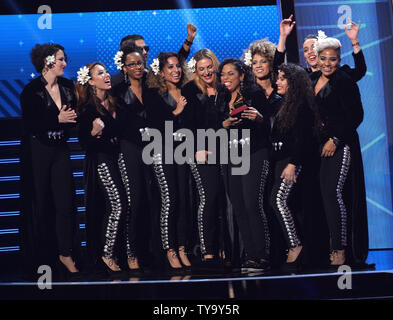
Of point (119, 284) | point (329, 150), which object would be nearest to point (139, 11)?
point (329, 150)

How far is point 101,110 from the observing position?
14.2ft

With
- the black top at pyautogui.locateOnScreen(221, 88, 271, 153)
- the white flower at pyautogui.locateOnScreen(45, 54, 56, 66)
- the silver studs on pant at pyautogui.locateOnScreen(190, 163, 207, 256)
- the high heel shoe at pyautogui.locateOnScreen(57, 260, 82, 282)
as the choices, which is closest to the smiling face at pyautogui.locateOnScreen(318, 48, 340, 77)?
the black top at pyautogui.locateOnScreen(221, 88, 271, 153)

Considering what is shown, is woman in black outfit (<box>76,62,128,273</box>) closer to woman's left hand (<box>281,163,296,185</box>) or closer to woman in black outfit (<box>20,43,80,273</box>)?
woman in black outfit (<box>20,43,80,273</box>)

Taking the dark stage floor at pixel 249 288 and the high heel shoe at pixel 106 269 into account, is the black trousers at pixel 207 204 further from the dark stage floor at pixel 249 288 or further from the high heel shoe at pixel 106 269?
the high heel shoe at pixel 106 269

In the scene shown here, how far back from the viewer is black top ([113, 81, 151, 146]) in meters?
4.36

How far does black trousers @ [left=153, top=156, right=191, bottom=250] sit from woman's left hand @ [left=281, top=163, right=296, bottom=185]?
0.73 meters

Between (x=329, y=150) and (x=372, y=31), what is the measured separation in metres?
1.56

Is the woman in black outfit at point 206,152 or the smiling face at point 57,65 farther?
the smiling face at point 57,65

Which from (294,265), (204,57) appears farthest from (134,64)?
(294,265)

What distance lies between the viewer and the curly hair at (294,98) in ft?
13.8

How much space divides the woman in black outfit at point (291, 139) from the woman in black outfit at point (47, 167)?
150cm

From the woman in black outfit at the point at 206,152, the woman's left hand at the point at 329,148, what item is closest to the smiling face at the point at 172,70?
the woman in black outfit at the point at 206,152
